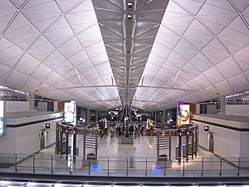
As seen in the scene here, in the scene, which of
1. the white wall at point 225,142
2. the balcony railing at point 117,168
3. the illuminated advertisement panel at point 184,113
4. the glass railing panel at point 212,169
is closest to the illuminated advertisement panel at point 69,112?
the illuminated advertisement panel at point 184,113

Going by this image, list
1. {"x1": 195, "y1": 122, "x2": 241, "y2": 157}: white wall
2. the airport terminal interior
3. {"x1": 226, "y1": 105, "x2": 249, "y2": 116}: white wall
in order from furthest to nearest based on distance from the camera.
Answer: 1. {"x1": 226, "y1": 105, "x2": 249, "y2": 116}: white wall
2. {"x1": 195, "y1": 122, "x2": 241, "y2": 157}: white wall
3. the airport terminal interior

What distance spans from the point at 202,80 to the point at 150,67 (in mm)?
6515

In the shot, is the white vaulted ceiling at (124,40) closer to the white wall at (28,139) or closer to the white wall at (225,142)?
the white wall at (225,142)

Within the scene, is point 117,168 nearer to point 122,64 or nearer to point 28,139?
point 28,139

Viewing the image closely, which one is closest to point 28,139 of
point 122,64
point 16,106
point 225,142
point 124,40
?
point 122,64

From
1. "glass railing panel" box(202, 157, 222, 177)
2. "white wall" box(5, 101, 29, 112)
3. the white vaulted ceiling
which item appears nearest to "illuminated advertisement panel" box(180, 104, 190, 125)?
the white vaulted ceiling

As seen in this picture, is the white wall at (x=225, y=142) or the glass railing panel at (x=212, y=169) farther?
the white wall at (x=225, y=142)

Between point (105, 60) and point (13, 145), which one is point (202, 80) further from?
point (13, 145)

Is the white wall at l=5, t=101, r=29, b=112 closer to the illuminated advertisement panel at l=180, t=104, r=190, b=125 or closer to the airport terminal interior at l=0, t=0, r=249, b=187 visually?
the airport terminal interior at l=0, t=0, r=249, b=187

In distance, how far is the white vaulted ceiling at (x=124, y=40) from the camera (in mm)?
16203

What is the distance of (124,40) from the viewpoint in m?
19.9

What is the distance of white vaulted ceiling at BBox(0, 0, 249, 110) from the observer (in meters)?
16.2

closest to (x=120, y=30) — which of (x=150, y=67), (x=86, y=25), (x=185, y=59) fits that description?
(x=86, y=25)

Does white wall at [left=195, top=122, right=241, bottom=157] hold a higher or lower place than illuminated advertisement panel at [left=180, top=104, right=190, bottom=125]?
lower
